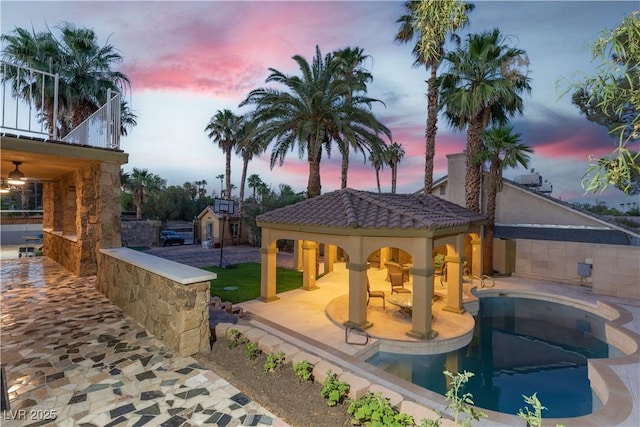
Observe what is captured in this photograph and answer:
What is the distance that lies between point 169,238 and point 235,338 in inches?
1023

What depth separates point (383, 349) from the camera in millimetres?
8500

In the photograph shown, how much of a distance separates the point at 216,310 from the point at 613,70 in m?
10.9

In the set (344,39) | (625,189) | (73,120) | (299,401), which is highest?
(344,39)

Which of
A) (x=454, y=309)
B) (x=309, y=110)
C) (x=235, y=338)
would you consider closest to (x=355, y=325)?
(x=235, y=338)

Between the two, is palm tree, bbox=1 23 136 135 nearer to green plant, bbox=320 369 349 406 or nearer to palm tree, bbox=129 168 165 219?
palm tree, bbox=129 168 165 219

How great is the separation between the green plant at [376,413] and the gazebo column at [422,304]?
4809mm

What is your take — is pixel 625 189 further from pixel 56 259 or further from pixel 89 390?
pixel 56 259

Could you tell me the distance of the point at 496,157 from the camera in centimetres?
1684

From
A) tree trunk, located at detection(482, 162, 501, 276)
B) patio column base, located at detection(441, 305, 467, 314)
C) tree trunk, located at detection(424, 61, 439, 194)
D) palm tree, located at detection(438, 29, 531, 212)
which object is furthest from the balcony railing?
tree trunk, located at detection(482, 162, 501, 276)

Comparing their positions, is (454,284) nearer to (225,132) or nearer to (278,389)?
(278,389)

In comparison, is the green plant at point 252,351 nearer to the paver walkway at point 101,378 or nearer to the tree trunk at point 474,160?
the paver walkway at point 101,378

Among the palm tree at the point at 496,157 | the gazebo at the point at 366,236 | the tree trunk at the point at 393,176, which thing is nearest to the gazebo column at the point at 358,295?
the gazebo at the point at 366,236

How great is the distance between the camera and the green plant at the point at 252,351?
5716 mm

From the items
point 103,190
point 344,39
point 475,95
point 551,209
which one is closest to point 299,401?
point 103,190
